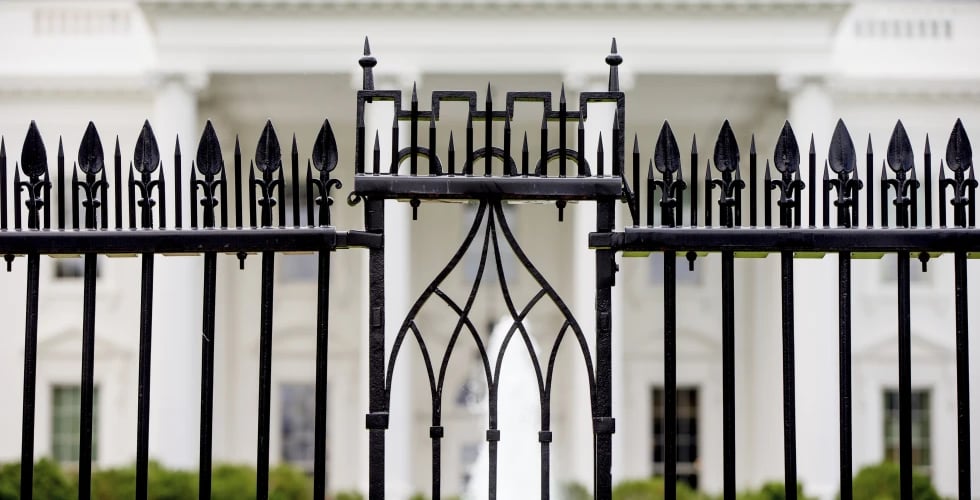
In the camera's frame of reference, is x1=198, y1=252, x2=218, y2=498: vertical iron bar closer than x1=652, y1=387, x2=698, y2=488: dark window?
Yes

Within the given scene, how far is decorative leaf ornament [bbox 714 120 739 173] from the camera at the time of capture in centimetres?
381

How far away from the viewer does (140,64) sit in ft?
83.3

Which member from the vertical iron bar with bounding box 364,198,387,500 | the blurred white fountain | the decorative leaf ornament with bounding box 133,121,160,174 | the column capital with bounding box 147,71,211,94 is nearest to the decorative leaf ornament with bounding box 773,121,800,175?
the vertical iron bar with bounding box 364,198,387,500

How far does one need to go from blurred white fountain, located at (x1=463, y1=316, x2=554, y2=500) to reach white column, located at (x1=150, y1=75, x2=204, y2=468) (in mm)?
5106

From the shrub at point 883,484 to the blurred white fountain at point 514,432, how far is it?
15.3 ft

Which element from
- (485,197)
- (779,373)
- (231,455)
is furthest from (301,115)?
(485,197)

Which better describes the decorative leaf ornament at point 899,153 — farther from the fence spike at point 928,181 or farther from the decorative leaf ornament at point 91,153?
the decorative leaf ornament at point 91,153

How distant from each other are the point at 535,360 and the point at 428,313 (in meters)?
22.8

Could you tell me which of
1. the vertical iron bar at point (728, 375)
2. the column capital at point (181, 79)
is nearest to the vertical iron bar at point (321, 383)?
the vertical iron bar at point (728, 375)

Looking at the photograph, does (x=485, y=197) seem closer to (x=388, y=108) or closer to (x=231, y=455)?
(x=388, y=108)

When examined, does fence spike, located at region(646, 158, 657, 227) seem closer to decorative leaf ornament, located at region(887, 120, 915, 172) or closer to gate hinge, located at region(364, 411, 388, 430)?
decorative leaf ornament, located at region(887, 120, 915, 172)

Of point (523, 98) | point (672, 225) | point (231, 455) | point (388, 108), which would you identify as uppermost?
point (388, 108)

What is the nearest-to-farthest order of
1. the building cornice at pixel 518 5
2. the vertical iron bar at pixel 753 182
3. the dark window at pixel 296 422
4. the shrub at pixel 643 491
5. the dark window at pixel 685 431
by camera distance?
the vertical iron bar at pixel 753 182 → the shrub at pixel 643 491 → the building cornice at pixel 518 5 → the dark window at pixel 296 422 → the dark window at pixel 685 431

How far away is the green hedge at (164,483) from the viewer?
598 inches
